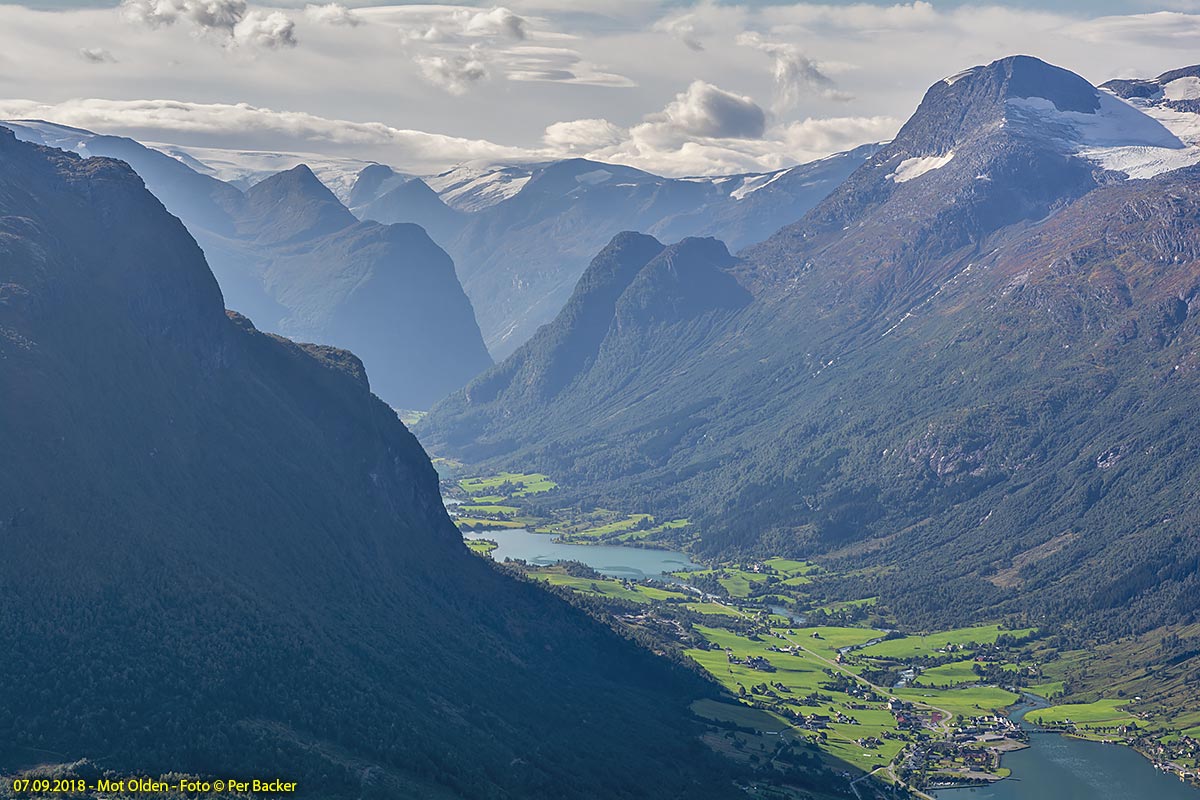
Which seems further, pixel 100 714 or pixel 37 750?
pixel 100 714

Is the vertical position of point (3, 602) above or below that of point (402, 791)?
above

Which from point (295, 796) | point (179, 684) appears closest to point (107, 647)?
point (179, 684)

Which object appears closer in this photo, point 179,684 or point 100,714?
point 100,714

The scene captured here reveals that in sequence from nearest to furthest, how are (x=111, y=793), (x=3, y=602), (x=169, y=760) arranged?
(x=111, y=793) < (x=169, y=760) < (x=3, y=602)

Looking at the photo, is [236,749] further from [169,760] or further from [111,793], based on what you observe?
[111,793]

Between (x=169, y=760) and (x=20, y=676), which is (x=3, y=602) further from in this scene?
(x=169, y=760)

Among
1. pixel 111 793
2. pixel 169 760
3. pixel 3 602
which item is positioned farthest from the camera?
pixel 3 602

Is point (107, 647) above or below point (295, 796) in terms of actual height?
above

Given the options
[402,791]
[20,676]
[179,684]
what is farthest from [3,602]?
[402,791]

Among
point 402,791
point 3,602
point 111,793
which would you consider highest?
point 3,602
